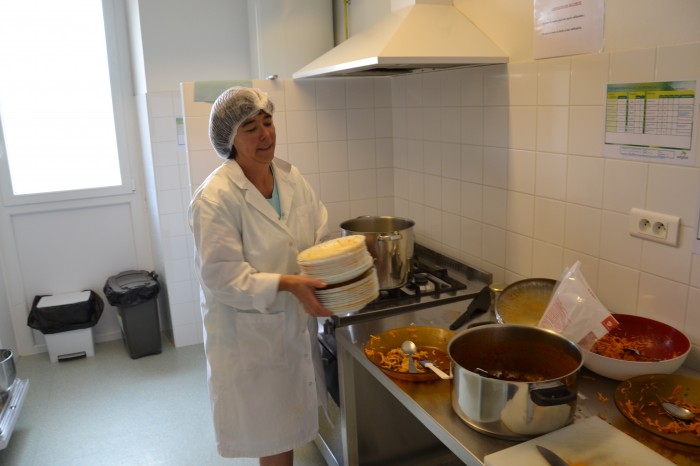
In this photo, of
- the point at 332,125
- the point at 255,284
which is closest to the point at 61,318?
the point at 332,125

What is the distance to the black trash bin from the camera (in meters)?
3.18

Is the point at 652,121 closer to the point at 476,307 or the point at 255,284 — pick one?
the point at 476,307

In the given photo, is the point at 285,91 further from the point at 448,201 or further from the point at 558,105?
the point at 558,105

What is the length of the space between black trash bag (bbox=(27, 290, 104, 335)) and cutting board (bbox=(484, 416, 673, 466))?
9.32ft

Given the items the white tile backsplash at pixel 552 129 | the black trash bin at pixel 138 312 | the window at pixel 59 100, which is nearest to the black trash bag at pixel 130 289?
the black trash bin at pixel 138 312

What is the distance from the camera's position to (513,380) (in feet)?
3.96

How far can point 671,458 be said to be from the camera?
3.35 ft

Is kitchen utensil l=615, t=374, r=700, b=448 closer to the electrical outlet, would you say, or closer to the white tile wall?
the white tile wall

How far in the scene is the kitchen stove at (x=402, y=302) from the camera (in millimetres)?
1779

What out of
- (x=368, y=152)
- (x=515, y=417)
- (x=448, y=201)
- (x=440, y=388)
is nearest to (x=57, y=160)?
(x=368, y=152)

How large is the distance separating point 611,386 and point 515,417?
350mm

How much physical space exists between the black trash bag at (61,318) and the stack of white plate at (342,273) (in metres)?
2.30

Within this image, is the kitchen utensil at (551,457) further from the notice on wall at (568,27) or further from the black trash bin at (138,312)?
the black trash bin at (138,312)

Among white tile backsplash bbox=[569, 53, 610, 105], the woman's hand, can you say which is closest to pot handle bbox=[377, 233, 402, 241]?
the woman's hand
